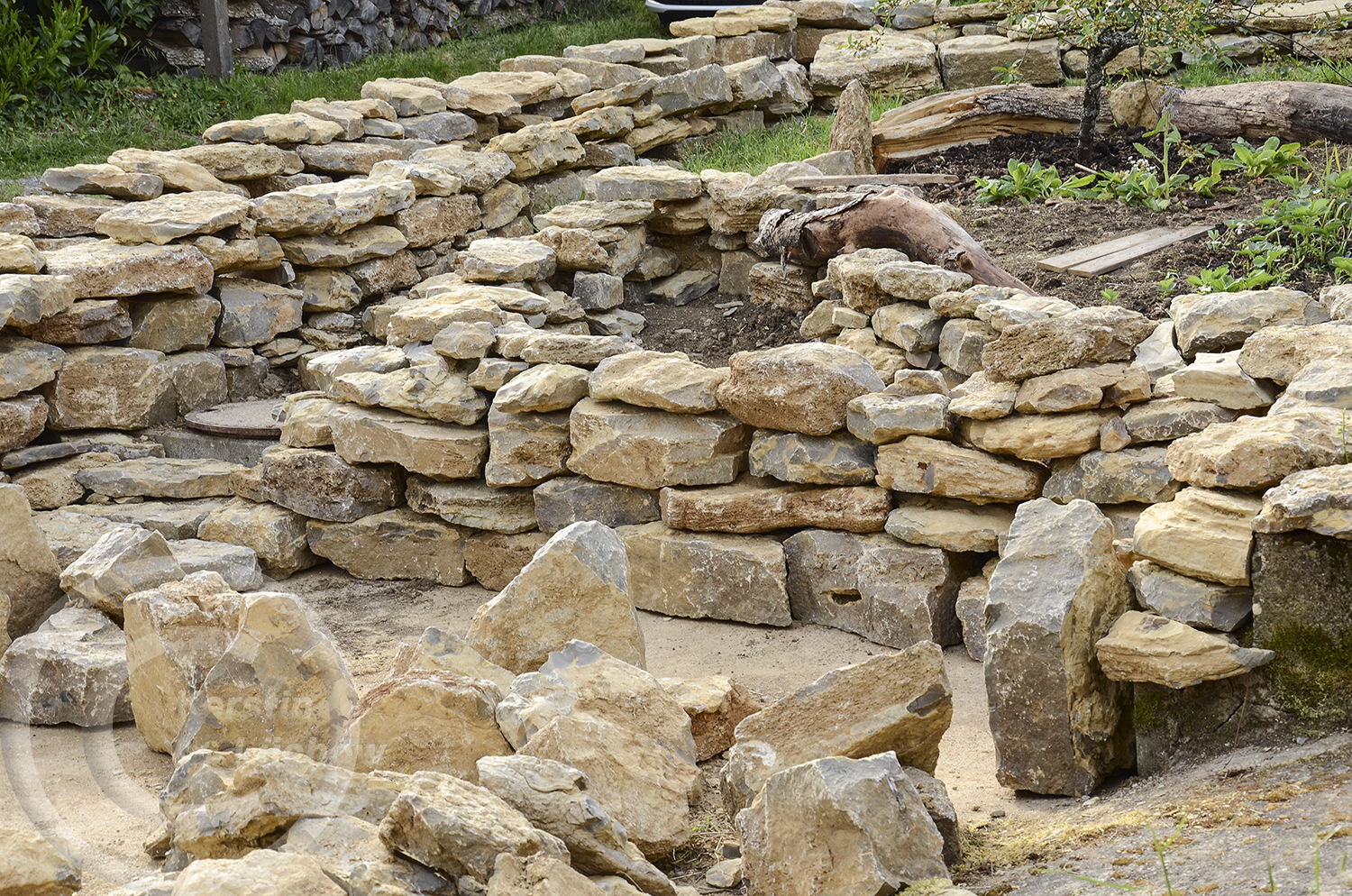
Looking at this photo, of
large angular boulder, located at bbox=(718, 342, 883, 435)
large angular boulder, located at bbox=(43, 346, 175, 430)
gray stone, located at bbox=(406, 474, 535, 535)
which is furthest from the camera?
large angular boulder, located at bbox=(43, 346, 175, 430)

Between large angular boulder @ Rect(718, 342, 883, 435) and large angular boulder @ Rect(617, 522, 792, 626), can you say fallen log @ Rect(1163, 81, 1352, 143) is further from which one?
large angular boulder @ Rect(617, 522, 792, 626)

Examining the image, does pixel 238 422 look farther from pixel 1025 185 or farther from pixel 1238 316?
pixel 1238 316

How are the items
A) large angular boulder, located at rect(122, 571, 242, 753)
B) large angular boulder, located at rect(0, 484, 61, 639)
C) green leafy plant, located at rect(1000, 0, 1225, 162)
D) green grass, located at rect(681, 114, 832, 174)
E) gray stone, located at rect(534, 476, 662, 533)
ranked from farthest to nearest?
1. green grass, located at rect(681, 114, 832, 174)
2. green leafy plant, located at rect(1000, 0, 1225, 162)
3. gray stone, located at rect(534, 476, 662, 533)
4. large angular boulder, located at rect(0, 484, 61, 639)
5. large angular boulder, located at rect(122, 571, 242, 753)

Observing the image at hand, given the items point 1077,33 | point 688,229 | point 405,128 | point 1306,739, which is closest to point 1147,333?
point 1306,739

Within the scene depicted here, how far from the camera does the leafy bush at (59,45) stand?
928 cm

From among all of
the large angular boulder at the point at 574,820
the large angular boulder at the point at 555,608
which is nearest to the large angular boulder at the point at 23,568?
the large angular boulder at the point at 555,608

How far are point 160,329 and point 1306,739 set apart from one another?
18.9 feet

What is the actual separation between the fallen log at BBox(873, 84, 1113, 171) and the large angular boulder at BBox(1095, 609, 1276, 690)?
572 centimetres

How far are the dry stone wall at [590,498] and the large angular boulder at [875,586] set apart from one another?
0.02m

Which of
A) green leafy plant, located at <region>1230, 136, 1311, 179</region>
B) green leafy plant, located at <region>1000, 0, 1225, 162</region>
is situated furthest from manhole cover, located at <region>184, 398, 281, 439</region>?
green leafy plant, located at <region>1230, 136, 1311, 179</region>

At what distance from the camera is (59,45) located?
9.45 metres

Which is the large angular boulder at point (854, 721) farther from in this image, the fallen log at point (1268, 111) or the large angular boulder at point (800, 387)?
the fallen log at point (1268, 111)

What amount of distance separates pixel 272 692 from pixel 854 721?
5.38 feet

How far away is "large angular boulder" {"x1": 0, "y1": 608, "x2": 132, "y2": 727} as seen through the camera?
13.6ft
